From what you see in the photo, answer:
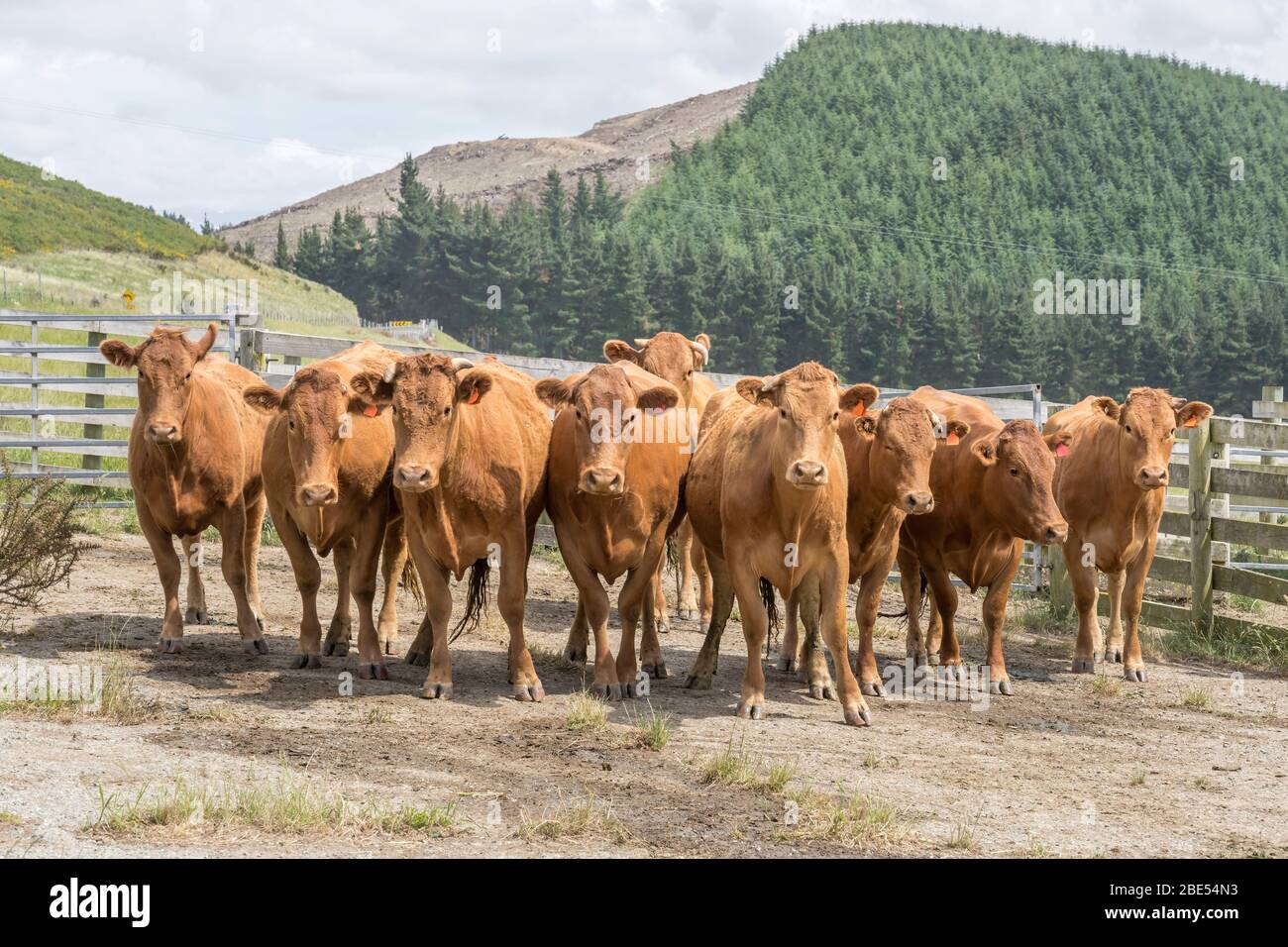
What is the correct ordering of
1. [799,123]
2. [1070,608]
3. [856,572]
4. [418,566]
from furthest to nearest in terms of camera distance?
[799,123], [1070,608], [856,572], [418,566]

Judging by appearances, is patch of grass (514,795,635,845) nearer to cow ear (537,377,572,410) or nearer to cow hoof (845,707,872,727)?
cow hoof (845,707,872,727)

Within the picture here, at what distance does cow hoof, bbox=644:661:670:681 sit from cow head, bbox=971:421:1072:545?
259cm

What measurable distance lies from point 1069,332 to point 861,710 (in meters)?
83.8

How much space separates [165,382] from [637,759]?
4.20 meters

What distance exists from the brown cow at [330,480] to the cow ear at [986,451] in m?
4.08

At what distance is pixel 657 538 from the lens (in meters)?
8.79

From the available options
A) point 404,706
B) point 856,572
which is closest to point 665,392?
point 856,572

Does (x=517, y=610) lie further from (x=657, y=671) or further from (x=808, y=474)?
(x=808, y=474)

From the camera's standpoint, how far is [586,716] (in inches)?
296

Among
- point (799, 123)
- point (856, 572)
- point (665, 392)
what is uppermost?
point (799, 123)

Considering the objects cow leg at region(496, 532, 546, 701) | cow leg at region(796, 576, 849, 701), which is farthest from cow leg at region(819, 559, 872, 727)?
cow leg at region(496, 532, 546, 701)
